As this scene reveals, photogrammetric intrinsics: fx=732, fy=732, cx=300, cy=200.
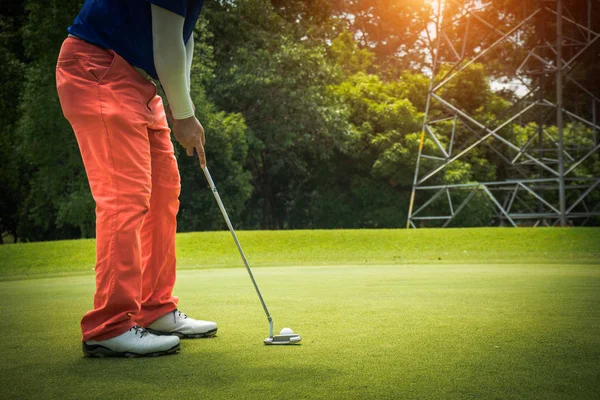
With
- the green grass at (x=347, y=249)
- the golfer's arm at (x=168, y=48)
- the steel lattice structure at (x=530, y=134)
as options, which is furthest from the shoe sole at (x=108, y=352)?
the steel lattice structure at (x=530, y=134)

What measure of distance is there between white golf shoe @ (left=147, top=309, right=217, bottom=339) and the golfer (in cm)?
1

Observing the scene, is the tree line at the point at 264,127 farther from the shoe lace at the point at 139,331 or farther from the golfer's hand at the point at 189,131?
the shoe lace at the point at 139,331

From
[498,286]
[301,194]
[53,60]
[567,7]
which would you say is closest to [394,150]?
[301,194]

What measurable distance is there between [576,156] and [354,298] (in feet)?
66.2

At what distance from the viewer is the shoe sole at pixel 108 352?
9.61 ft

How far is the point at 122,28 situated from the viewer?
315cm

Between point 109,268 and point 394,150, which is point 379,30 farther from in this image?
point 109,268

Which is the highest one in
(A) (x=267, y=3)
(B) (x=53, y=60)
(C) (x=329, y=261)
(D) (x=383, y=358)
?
(A) (x=267, y=3)

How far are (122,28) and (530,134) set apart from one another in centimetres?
2335

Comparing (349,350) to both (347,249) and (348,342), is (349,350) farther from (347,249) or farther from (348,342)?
(347,249)

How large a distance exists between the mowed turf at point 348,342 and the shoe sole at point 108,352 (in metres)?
0.05

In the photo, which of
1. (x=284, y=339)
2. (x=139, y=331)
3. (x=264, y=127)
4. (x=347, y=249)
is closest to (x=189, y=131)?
(x=139, y=331)

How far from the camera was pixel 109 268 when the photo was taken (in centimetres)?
309

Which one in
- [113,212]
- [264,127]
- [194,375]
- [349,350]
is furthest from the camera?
[264,127]
